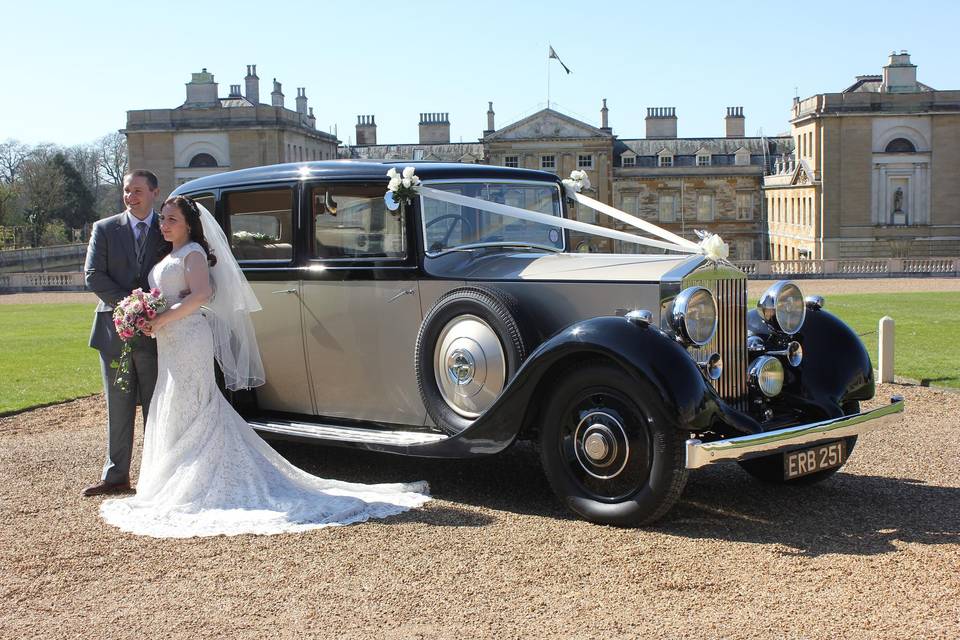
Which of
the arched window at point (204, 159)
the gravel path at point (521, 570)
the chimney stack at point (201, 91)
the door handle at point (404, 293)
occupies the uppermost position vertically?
the chimney stack at point (201, 91)

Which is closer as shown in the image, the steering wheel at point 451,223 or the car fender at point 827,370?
the car fender at point 827,370

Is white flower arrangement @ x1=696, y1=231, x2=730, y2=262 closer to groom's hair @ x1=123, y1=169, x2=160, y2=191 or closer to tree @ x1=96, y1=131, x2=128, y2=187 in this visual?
groom's hair @ x1=123, y1=169, x2=160, y2=191

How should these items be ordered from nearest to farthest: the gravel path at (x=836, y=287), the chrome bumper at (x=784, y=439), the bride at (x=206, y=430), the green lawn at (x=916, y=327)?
the chrome bumper at (x=784, y=439), the bride at (x=206, y=430), the green lawn at (x=916, y=327), the gravel path at (x=836, y=287)

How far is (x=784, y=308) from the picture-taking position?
7168 millimetres

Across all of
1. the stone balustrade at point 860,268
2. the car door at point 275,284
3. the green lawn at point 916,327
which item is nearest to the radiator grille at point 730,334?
the car door at point 275,284

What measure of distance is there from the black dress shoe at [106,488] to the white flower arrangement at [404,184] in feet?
9.14

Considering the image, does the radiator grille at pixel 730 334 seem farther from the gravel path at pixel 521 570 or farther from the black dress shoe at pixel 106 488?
the black dress shoe at pixel 106 488

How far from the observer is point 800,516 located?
640 centimetres

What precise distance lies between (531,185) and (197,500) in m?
3.45

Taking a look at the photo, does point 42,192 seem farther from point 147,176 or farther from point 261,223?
point 147,176

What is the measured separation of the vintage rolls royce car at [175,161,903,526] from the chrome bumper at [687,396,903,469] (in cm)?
1

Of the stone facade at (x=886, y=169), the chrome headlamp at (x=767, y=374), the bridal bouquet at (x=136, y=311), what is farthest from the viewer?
the stone facade at (x=886, y=169)

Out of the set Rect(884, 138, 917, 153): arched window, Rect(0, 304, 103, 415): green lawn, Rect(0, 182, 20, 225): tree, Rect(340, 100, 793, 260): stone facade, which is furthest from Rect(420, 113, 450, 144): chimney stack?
Rect(0, 304, 103, 415): green lawn

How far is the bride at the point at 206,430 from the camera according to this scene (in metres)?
6.66
